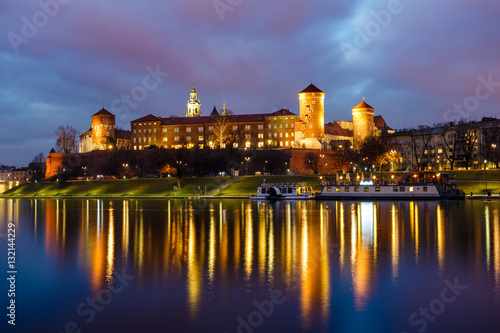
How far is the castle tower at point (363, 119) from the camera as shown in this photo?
412 feet

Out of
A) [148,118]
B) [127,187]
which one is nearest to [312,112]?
[148,118]

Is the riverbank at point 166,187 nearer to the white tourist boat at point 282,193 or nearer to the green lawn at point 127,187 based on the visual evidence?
the green lawn at point 127,187

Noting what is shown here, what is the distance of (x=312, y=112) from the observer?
115438 millimetres

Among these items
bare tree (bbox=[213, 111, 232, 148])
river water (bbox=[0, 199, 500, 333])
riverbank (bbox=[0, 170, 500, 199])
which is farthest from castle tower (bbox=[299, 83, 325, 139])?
river water (bbox=[0, 199, 500, 333])

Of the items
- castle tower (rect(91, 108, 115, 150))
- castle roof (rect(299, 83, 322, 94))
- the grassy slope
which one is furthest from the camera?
castle tower (rect(91, 108, 115, 150))

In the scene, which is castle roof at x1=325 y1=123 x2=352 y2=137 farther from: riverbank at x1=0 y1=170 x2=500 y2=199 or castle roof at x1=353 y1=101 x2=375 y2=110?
riverbank at x1=0 y1=170 x2=500 y2=199

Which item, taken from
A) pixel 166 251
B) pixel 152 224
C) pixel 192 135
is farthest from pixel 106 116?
pixel 166 251

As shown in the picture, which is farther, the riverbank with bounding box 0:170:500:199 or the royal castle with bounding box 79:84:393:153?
the royal castle with bounding box 79:84:393:153

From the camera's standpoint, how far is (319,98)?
379 feet

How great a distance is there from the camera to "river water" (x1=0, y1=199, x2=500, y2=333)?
1152 centimetres

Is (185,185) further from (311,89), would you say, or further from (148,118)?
(148,118)

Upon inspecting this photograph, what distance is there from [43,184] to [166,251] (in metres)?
76.9

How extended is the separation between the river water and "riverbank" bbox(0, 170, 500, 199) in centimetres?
3602

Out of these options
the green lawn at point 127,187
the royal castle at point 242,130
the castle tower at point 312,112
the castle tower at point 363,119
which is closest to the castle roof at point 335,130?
the royal castle at point 242,130
